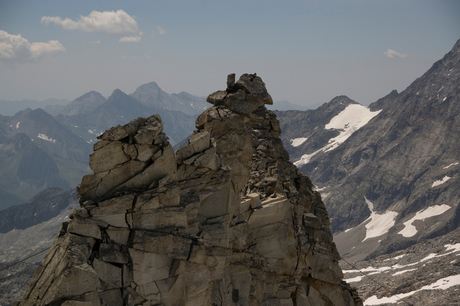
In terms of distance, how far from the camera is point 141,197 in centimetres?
2258

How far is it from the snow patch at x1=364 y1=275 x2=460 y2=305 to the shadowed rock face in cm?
10283

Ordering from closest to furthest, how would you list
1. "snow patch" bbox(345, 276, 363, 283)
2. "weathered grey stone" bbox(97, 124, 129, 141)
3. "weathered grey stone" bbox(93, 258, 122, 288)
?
1. "weathered grey stone" bbox(93, 258, 122, 288)
2. "weathered grey stone" bbox(97, 124, 129, 141)
3. "snow patch" bbox(345, 276, 363, 283)

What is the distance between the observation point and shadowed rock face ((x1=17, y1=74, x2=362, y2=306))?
21234mm

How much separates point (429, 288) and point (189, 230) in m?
127

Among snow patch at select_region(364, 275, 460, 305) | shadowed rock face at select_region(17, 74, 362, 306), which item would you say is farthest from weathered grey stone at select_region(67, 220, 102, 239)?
snow patch at select_region(364, 275, 460, 305)

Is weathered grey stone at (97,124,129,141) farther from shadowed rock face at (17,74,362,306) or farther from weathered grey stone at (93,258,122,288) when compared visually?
weathered grey stone at (93,258,122,288)

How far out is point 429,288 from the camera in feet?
420

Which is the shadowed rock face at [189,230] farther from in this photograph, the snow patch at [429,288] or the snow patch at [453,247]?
the snow patch at [453,247]

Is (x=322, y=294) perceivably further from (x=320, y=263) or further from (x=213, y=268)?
(x=213, y=268)

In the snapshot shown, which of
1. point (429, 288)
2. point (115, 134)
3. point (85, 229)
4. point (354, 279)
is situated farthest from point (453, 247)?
point (85, 229)

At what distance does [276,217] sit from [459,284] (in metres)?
113

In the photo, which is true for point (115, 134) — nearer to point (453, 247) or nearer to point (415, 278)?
point (415, 278)

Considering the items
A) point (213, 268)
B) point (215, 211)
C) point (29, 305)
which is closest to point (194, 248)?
point (213, 268)

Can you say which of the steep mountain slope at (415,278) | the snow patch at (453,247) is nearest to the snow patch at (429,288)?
the steep mountain slope at (415,278)
